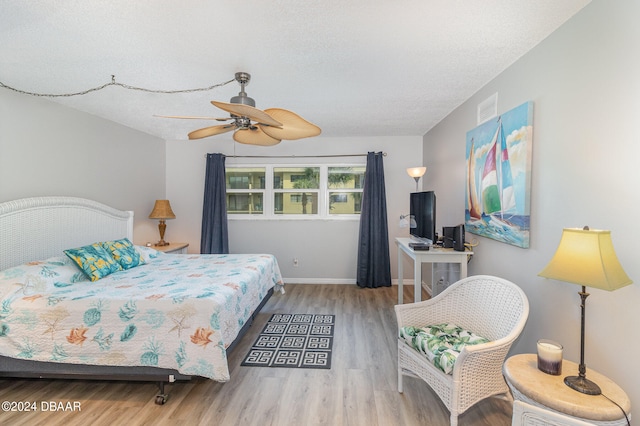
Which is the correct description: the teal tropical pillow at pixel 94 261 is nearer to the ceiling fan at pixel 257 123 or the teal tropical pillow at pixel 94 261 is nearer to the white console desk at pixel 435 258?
the ceiling fan at pixel 257 123

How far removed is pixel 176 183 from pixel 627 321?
546 centimetres

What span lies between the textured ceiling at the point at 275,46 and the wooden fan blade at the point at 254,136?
45 centimetres

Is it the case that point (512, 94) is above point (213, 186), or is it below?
above

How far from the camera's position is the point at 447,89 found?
2.88 m

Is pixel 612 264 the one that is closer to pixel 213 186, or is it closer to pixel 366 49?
pixel 366 49

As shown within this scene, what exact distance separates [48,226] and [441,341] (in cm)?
357

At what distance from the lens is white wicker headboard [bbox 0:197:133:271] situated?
2666 millimetres

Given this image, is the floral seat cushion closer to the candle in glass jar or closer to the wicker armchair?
the wicker armchair

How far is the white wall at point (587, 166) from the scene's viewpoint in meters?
1.42

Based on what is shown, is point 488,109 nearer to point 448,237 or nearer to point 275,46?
point 448,237

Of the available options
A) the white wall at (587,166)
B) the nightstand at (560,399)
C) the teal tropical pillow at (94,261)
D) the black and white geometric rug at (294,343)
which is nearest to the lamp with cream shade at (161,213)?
the teal tropical pillow at (94,261)

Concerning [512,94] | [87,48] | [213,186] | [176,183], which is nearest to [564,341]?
[512,94]

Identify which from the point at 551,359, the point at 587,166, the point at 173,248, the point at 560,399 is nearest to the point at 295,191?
the point at 173,248

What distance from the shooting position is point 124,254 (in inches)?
129
